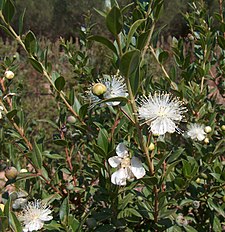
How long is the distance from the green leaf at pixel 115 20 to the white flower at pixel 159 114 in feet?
0.83

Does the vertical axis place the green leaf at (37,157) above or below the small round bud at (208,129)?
above

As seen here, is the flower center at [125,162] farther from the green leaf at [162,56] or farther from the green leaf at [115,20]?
the green leaf at [162,56]

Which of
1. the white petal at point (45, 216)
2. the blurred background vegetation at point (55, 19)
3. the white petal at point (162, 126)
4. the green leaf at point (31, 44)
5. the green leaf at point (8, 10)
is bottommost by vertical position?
the blurred background vegetation at point (55, 19)

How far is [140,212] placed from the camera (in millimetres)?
1107

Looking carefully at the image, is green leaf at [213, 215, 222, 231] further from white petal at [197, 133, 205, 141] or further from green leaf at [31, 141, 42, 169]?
green leaf at [31, 141, 42, 169]

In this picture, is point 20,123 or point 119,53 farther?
point 20,123

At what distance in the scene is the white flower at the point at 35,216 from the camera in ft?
3.56

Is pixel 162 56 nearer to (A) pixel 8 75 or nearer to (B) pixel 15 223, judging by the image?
(A) pixel 8 75

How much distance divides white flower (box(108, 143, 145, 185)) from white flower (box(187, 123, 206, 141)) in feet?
1.69

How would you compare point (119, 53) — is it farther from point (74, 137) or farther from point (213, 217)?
point (74, 137)

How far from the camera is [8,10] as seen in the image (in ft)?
3.39

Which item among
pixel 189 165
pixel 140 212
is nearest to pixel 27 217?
pixel 140 212

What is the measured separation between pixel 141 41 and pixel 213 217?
2.61 ft

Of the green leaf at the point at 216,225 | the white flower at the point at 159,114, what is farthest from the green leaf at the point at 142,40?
the green leaf at the point at 216,225
